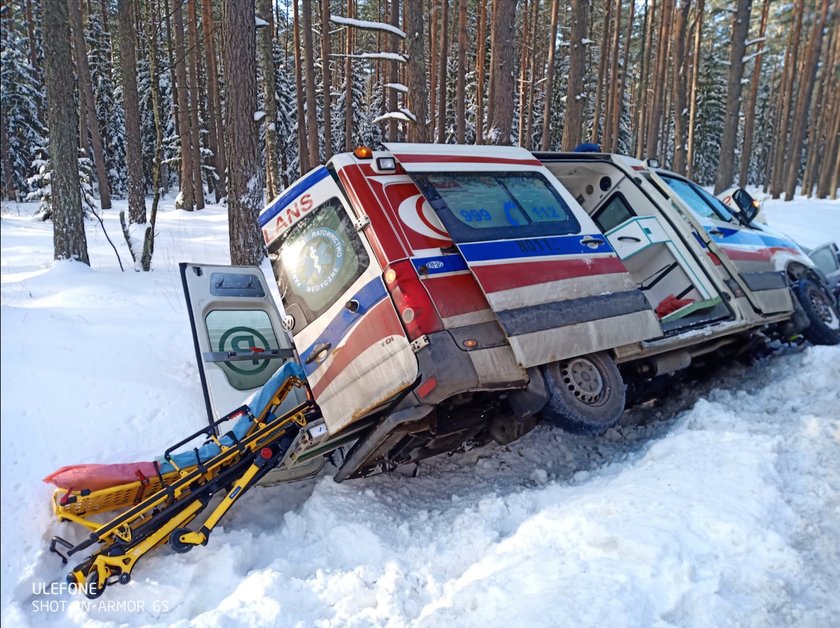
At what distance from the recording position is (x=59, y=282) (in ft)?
22.3

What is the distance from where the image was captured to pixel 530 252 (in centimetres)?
390

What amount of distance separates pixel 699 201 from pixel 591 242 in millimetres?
2432

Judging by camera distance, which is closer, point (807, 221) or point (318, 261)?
point (318, 261)

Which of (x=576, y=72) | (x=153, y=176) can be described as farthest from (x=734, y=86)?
(x=153, y=176)

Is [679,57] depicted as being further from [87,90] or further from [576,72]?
[87,90]

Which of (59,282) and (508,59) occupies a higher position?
(508,59)

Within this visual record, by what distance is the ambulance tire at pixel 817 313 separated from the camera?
601 cm

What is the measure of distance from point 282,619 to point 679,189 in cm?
533

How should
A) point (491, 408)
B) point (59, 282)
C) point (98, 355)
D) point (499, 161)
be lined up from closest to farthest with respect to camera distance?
1. point (491, 408)
2. point (499, 161)
3. point (98, 355)
4. point (59, 282)

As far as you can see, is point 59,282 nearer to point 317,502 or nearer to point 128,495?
point 128,495

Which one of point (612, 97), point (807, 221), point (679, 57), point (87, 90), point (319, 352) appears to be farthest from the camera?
point (612, 97)

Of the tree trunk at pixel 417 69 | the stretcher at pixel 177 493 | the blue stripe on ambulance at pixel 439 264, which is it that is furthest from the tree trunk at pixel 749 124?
the stretcher at pixel 177 493

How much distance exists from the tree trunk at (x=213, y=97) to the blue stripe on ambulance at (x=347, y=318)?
15073mm

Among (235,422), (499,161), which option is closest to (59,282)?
(235,422)
